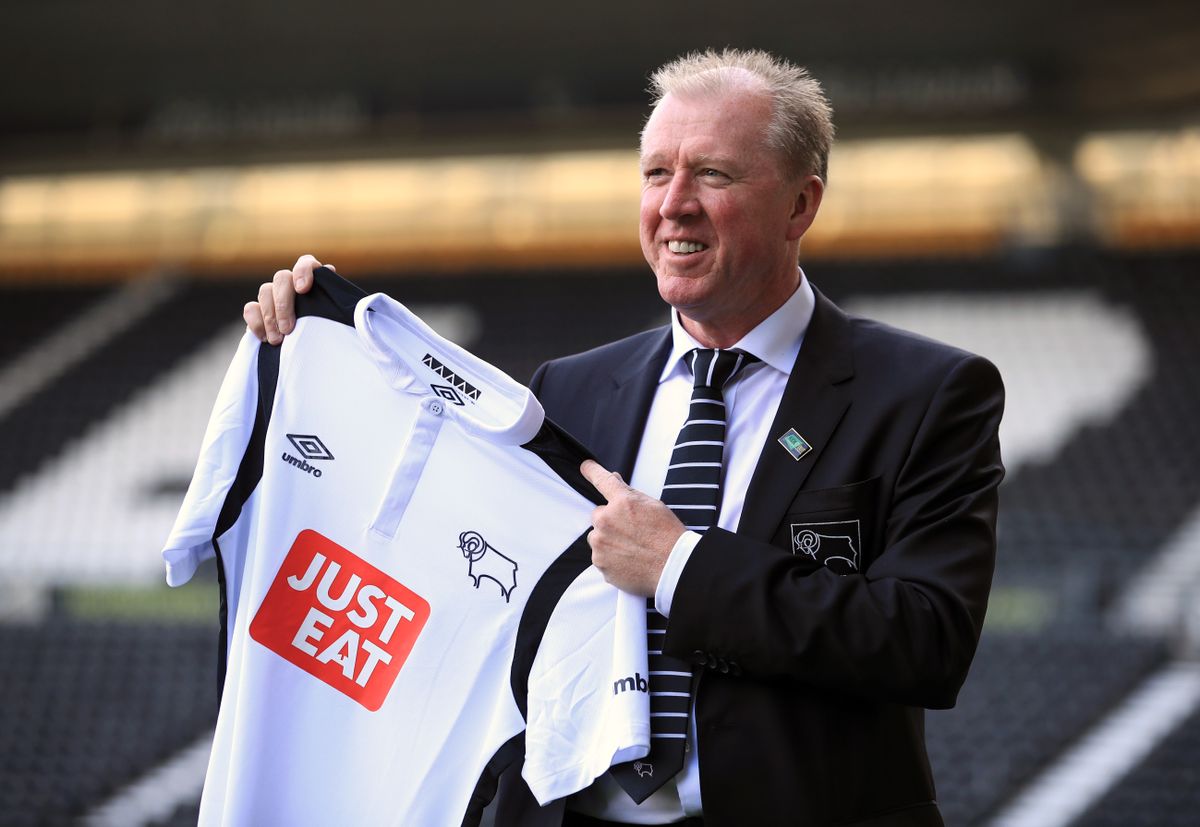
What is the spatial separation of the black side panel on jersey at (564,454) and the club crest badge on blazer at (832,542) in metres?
0.30

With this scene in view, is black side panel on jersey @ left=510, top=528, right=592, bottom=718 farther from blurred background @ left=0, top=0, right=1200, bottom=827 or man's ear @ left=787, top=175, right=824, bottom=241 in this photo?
blurred background @ left=0, top=0, right=1200, bottom=827

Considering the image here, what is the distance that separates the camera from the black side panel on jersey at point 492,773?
5.78 feet

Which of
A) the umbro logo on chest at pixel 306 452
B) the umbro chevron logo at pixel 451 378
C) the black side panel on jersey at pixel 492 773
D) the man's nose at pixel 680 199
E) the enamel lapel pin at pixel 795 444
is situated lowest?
the black side panel on jersey at pixel 492 773

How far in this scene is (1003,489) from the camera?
8164mm

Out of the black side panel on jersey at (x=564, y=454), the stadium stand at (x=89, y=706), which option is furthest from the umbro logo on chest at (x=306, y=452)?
the stadium stand at (x=89, y=706)

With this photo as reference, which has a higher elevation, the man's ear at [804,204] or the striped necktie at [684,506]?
the man's ear at [804,204]

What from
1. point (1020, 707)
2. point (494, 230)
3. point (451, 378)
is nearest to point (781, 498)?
point (451, 378)

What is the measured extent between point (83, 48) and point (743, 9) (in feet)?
17.5

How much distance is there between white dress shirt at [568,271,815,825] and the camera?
1636mm

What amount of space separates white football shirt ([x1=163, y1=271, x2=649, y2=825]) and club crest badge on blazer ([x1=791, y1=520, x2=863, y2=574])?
26 cm

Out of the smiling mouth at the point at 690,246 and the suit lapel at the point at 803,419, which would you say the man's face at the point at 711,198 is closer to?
the smiling mouth at the point at 690,246

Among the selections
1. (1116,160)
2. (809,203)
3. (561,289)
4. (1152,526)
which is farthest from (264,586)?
(1116,160)

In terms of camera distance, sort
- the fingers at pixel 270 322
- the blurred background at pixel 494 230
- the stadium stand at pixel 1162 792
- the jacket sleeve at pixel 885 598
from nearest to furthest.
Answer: the jacket sleeve at pixel 885 598 < the fingers at pixel 270 322 < the stadium stand at pixel 1162 792 < the blurred background at pixel 494 230

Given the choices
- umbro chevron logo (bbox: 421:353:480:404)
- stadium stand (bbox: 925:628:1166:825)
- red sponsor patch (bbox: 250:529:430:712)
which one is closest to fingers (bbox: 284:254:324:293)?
umbro chevron logo (bbox: 421:353:480:404)
